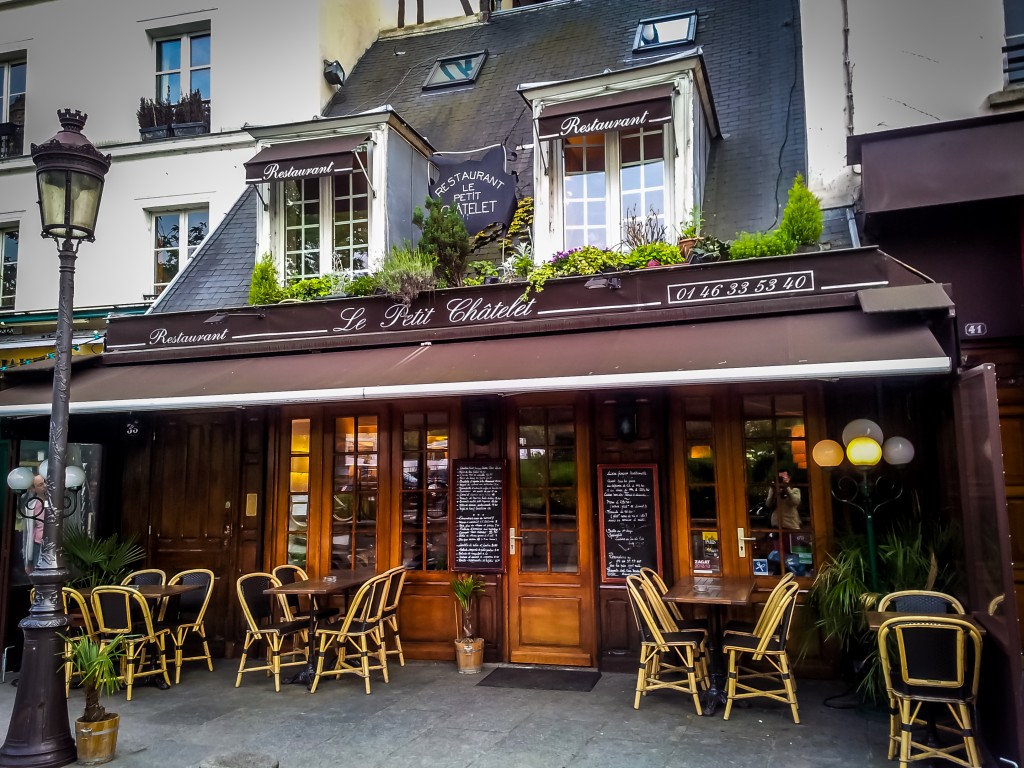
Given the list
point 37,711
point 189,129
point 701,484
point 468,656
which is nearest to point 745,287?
point 701,484

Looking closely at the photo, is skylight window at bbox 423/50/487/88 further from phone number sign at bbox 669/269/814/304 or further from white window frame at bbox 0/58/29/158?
white window frame at bbox 0/58/29/158

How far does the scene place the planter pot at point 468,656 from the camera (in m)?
7.11

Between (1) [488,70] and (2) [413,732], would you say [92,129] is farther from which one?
(2) [413,732]

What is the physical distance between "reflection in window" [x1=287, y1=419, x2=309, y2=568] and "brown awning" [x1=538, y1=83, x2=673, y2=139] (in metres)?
4.03

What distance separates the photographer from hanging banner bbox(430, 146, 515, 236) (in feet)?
27.4

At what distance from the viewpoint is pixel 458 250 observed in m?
7.64

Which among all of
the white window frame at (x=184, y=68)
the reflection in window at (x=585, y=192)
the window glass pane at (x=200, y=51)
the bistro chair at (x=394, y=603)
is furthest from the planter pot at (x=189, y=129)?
the bistro chair at (x=394, y=603)

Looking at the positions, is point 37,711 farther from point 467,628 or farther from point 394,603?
point 467,628

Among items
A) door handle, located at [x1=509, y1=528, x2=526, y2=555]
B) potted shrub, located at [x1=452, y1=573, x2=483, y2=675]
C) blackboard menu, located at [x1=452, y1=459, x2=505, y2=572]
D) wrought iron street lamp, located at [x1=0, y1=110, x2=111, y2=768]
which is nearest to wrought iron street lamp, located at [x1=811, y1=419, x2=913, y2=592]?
door handle, located at [x1=509, y1=528, x2=526, y2=555]

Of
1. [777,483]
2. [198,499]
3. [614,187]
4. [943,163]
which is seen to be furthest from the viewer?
[198,499]

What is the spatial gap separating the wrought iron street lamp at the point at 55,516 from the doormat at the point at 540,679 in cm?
329

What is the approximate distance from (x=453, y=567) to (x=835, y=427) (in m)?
3.76

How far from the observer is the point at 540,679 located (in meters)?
6.85

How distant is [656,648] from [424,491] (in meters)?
2.90
